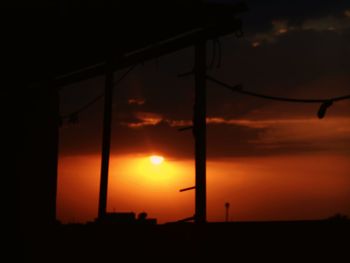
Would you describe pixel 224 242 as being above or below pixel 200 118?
below

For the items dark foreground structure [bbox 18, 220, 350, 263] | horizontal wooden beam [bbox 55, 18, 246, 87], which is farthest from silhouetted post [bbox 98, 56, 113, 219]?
dark foreground structure [bbox 18, 220, 350, 263]

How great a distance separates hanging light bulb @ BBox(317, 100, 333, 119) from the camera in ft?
28.6

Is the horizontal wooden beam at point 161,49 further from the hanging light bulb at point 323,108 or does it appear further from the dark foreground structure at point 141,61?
the hanging light bulb at point 323,108

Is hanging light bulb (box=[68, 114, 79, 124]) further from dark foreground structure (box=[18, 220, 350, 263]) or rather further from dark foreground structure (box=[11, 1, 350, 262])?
dark foreground structure (box=[18, 220, 350, 263])

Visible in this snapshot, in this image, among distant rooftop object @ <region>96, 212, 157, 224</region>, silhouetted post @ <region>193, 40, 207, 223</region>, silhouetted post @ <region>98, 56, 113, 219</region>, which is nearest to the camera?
silhouetted post @ <region>193, 40, 207, 223</region>

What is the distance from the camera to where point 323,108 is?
879 centimetres

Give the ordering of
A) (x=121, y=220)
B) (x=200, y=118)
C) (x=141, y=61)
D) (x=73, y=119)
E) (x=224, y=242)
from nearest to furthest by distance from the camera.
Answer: (x=224, y=242) → (x=200, y=118) → (x=141, y=61) → (x=73, y=119) → (x=121, y=220)

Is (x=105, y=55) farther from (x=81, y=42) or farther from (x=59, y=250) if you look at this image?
(x=59, y=250)

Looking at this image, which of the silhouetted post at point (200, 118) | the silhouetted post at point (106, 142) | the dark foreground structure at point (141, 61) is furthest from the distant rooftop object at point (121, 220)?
the silhouetted post at point (200, 118)

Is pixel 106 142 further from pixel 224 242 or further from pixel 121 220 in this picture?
pixel 121 220

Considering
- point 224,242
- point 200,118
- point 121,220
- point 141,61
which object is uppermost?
point 141,61

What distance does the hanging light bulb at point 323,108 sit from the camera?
28.6ft

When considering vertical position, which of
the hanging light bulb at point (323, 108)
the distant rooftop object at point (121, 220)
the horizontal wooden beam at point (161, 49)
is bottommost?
the distant rooftop object at point (121, 220)

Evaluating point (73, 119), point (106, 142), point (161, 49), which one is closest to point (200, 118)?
point (161, 49)
